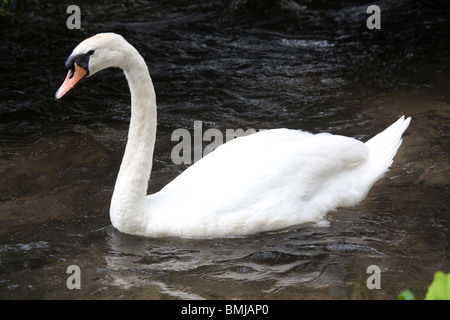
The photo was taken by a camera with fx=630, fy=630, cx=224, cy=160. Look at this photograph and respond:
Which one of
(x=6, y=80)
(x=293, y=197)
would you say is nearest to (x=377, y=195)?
(x=293, y=197)

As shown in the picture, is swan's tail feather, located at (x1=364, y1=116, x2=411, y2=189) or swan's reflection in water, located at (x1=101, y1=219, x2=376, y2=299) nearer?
swan's reflection in water, located at (x1=101, y1=219, x2=376, y2=299)

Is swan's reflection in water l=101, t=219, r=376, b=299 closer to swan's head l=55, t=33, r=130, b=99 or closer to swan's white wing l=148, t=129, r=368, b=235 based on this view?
swan's white wing l=148, t=129, r=368, b=235

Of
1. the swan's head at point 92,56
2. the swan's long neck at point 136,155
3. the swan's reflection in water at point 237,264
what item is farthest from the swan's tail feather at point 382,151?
the swan's head at point 92,56

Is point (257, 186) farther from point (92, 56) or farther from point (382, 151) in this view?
point (92, 56)

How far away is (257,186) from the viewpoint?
523 cm

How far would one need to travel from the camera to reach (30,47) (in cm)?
1000

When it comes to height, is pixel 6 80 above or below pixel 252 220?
above

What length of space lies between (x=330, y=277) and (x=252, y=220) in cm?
84

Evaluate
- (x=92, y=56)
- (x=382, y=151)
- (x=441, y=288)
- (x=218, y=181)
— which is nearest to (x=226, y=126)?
(x=382, y=151)

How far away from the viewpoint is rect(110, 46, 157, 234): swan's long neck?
5.15 meters

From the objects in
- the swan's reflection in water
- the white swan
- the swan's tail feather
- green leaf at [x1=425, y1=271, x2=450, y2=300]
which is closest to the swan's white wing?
the white swan

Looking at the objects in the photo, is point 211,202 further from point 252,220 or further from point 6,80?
point 6,80

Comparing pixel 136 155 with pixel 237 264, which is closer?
pixel 237 264

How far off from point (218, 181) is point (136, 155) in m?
0.73
